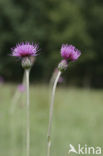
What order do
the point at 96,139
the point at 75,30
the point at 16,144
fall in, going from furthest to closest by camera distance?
the point at 75,30 < the point at 96,139 < the point at 16,144

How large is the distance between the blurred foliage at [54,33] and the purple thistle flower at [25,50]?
21.5 m

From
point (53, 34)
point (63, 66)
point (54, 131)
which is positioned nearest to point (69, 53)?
point (63, 66)

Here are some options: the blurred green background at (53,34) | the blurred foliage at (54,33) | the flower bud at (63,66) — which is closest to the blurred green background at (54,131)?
the flower bud at (63,66)

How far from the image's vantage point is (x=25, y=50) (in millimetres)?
1294

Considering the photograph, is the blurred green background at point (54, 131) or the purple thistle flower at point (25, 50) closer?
the purple thistle flower at point (25, 50)

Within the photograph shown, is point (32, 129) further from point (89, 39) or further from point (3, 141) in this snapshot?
point (89, 39)

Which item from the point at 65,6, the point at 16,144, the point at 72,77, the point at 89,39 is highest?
the point at 65,6

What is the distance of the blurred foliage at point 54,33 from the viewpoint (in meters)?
23.5

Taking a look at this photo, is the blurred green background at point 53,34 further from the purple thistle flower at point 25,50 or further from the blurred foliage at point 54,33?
the purple thistle flower at point 25,50

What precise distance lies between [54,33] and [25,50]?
22.8 meters

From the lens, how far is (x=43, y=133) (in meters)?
5.25

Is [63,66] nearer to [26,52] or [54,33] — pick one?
[26,52]

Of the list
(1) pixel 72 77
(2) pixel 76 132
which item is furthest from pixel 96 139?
(1) pixel 72 77

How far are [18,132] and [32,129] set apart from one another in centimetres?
55
